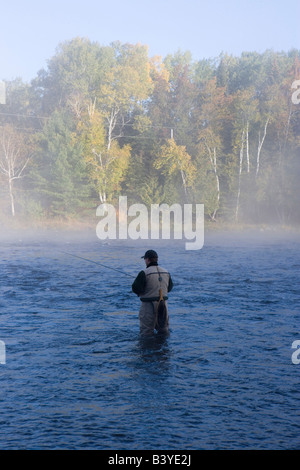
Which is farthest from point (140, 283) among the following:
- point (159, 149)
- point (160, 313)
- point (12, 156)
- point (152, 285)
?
point (12, 156)

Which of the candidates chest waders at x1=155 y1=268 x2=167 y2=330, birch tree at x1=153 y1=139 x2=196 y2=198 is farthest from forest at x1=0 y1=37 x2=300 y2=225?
chest waders at x1=155 y1=268 x2=167 y2=330

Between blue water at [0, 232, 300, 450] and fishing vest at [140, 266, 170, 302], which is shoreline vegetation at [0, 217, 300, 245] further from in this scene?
fishing vest at [140, 266, 170, 302]

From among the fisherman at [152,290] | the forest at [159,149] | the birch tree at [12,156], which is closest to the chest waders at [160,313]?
the fisherman at [152,290]

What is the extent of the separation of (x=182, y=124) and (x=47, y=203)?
1548 cm

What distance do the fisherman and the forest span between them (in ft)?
128

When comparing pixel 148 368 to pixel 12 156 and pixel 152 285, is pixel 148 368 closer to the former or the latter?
pixel 152 285

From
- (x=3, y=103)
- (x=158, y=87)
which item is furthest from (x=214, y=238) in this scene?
(x=3, y=103)

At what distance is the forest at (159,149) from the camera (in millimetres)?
51062

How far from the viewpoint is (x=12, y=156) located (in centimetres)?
5538

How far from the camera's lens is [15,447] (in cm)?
670

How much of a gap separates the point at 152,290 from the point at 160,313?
2.04 ft

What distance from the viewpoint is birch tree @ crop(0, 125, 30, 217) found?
54562mm

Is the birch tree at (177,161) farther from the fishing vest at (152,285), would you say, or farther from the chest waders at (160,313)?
the fishing vest at (152,285)

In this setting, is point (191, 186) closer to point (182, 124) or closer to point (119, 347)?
point (182, 124)
